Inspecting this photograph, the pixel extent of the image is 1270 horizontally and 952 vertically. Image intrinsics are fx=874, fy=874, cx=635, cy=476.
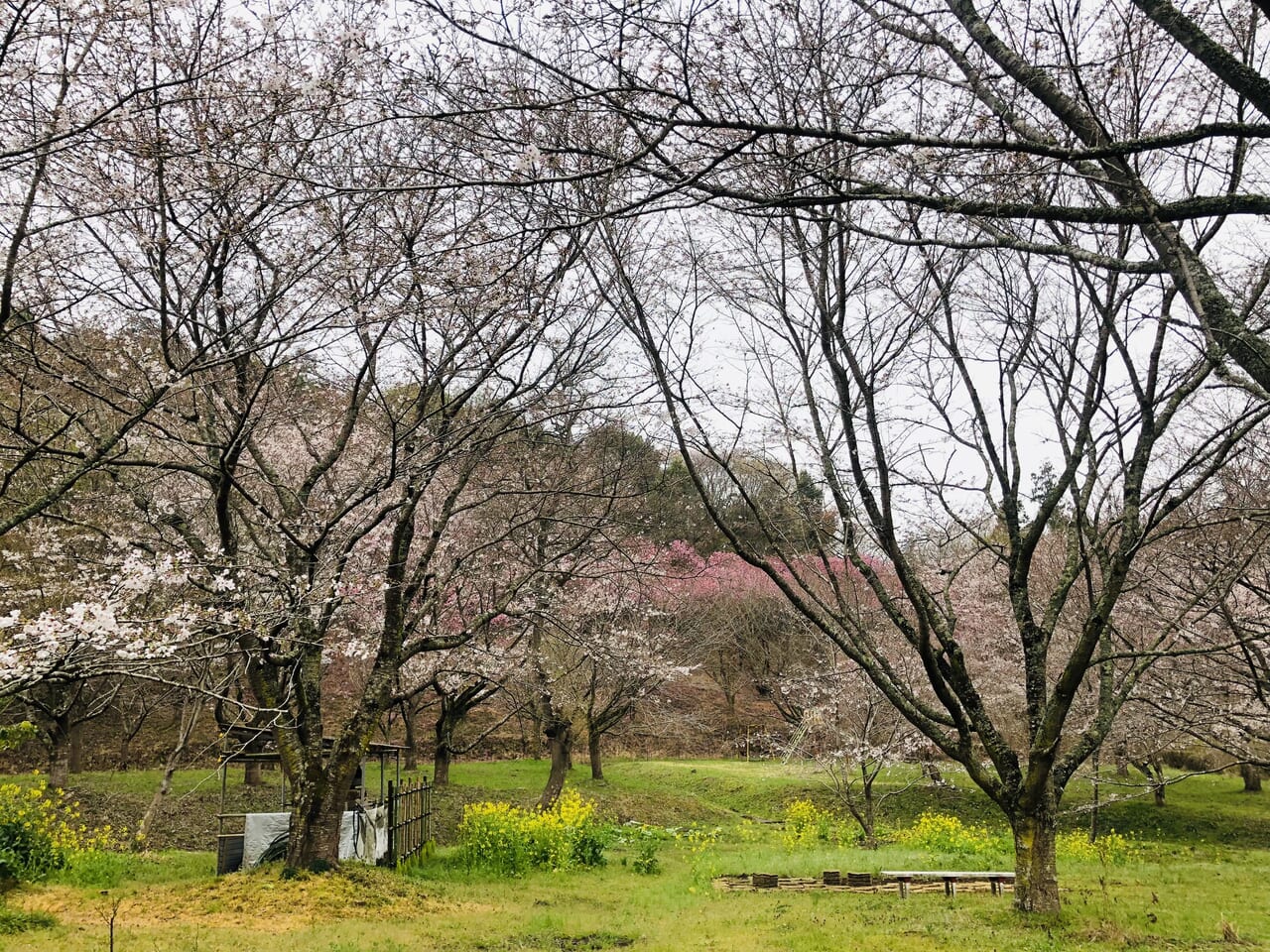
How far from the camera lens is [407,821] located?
1284 cm

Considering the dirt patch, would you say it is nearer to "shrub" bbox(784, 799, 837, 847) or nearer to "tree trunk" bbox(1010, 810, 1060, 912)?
"tree trunk" bbox(1010, 810, 1060, 912)

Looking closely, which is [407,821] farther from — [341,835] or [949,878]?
[949,878]

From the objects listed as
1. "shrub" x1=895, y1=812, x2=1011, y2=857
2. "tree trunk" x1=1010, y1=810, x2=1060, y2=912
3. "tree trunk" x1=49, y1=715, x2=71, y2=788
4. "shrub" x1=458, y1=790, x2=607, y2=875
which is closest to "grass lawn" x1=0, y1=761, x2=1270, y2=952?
"tree trunk" x1=1010, y1=810, x2=1060, y2=912

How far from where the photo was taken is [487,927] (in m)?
8.23

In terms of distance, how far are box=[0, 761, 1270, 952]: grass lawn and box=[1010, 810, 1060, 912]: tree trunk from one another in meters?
0.20

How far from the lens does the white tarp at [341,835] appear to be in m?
11.1

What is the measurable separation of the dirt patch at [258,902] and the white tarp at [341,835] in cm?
210

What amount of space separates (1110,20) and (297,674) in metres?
8.31

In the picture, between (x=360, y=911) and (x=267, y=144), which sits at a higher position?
(x=267, y=144)

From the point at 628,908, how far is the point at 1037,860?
437cm

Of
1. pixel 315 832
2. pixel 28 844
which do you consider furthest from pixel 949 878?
pixel 28 844


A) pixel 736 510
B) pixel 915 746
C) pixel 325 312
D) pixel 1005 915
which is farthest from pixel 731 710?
pixel 325 312

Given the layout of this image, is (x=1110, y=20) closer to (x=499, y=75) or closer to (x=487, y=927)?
(x=499, y=75)

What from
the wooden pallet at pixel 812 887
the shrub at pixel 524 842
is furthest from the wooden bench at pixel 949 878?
the shrub at pixel 524 842
